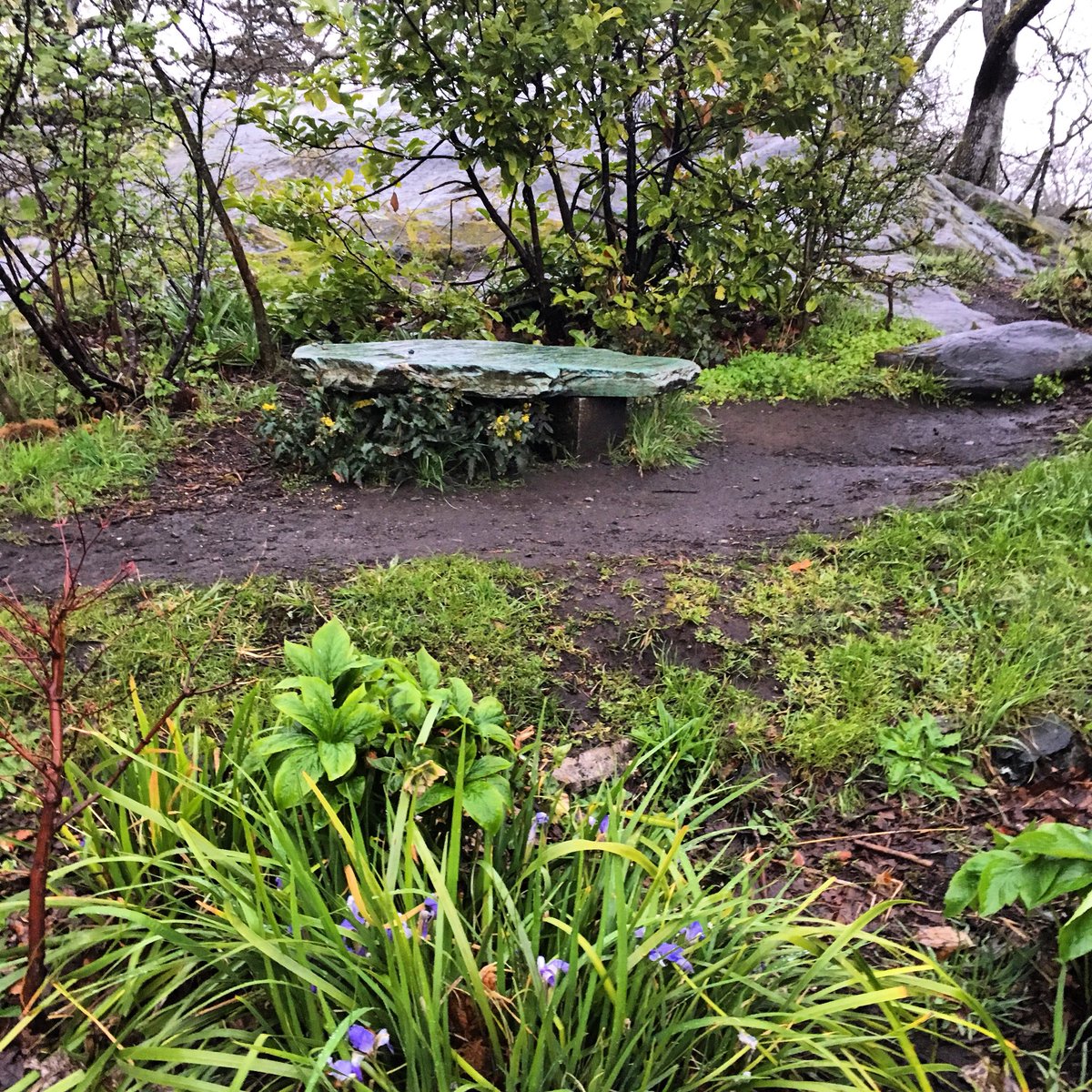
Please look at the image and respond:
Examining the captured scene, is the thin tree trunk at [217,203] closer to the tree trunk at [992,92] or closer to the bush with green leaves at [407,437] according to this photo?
the bush with green leaves at [407,437]

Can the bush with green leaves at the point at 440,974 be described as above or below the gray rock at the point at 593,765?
above

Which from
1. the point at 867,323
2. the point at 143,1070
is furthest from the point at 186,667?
the point at 867,323

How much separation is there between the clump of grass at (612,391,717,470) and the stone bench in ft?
0.36

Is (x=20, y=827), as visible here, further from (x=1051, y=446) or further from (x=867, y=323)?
(x=867, y=323)

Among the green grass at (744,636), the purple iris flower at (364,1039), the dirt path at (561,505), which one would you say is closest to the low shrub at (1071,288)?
the dirt path at (561,505)

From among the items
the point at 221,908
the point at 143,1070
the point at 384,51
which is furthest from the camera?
the point at 384,51

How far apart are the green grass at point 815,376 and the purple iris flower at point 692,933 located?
14.7ft

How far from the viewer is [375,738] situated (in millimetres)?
1729

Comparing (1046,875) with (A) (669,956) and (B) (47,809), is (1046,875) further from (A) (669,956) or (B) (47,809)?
(B) (47,809)

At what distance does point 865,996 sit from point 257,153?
31.2 feet

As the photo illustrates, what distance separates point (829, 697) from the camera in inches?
97.9

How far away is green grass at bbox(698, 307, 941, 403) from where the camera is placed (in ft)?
18.2

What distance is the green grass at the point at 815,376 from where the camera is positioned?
5547 millimetres

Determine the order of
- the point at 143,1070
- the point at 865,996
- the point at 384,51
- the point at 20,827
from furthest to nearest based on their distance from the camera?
the point at 384,51, the point at 20,827, the point at 865,996, the point at 143,1070
